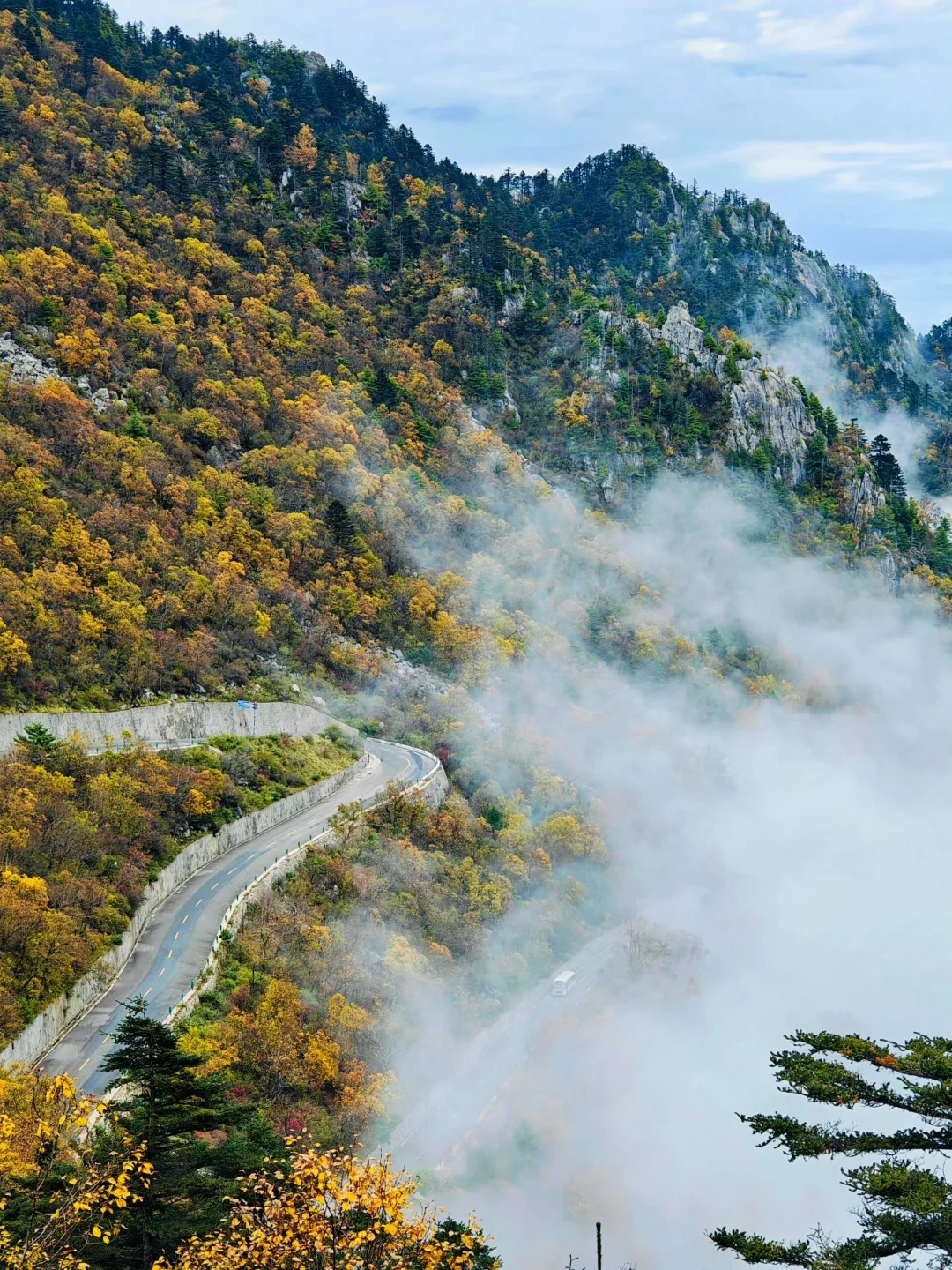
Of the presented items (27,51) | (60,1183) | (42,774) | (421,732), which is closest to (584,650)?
(421,732)

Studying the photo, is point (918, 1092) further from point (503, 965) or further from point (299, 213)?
point (299, 213)

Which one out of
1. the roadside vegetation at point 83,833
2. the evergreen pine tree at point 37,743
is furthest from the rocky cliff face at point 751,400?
the evergreen pine tree at point 37,743

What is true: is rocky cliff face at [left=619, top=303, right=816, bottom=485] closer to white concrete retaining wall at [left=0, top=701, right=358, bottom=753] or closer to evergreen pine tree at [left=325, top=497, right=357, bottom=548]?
evergreen pine tree at [left=325, top=497, right=357, bottom=548]

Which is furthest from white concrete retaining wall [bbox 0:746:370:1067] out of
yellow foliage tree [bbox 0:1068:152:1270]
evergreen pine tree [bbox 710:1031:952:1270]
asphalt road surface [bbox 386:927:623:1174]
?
evergreen pine tree [bbox 710:1031:952:1270]

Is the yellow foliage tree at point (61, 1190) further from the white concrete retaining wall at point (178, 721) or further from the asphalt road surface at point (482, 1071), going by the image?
the asphalt road surface at point (482, 1071)

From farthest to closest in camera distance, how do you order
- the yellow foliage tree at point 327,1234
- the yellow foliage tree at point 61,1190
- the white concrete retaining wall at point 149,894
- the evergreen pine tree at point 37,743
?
the evergreen pine tree at point 37,743
the white concrete retaining wall at point 149,894
the yellow foliage tree at point 327,1234
the yellow foliage tree at point 61,1190

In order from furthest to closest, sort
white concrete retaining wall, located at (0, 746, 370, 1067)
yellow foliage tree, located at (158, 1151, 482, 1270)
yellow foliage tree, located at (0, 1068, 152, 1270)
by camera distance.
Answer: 1. white concrete retaining wall, located at (0, 746, 370, 1067)
2. yellow foliage tree, located at (158, 1151, 482, 1270)
3. yellow foliage tree, located at (0, 1068, 152, 1270)
